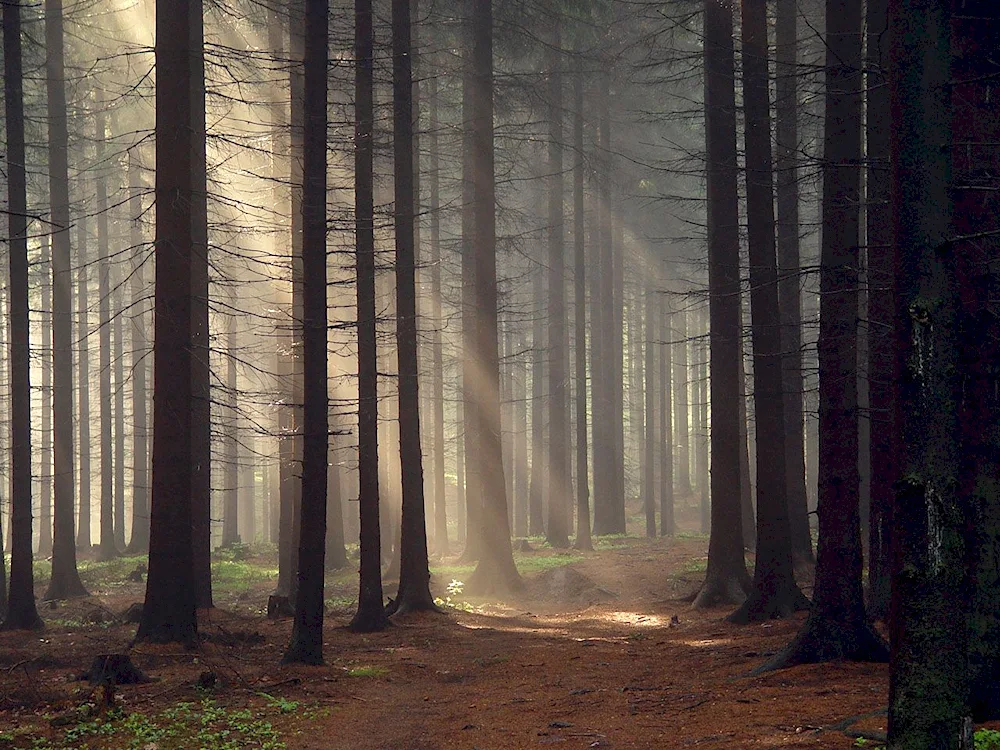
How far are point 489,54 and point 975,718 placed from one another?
56.7 feet

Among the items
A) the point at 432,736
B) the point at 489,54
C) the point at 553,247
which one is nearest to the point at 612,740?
the point at 432,736

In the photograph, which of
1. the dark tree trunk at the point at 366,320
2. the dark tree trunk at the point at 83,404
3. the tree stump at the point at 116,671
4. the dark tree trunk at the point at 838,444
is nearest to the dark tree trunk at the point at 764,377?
the dark tree trunk at the point at 838,444

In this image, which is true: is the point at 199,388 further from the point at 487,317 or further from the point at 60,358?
the point at 60,358

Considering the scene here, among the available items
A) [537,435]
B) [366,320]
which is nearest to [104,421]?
[537,435]

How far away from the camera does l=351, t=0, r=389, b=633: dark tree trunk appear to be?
1512 cm

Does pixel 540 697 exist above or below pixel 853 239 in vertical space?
below

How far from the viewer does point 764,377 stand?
14.4 meters

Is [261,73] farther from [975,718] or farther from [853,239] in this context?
[975,718]

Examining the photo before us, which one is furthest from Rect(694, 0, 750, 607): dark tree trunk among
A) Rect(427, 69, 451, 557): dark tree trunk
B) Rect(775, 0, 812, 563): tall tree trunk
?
Rect(427, 69, 451, 557): dark tree trunk

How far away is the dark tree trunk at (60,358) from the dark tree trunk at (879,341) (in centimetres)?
1683

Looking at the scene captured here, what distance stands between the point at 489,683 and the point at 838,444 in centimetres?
512

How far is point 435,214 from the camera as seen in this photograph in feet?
92.9

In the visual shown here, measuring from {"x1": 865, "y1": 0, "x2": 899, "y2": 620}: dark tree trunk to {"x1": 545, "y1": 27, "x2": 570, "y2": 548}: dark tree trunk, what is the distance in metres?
17.6

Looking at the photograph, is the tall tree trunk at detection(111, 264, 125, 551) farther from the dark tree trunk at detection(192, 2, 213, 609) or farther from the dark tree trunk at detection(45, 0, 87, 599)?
the dark tree trunk at detection(192, 2, 213, 609)
